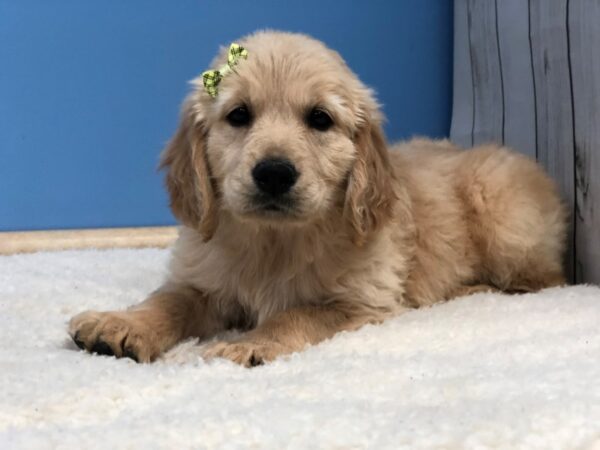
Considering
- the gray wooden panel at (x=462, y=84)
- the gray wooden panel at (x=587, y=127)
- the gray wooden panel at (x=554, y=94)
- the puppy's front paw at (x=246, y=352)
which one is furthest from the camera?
→ the gray wooden panel at (x=462, y=84)

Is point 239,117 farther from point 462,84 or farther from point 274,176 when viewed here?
point 462,84

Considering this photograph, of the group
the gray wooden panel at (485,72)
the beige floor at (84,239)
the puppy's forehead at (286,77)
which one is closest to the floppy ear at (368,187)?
the puppy's forehead at (286,77)

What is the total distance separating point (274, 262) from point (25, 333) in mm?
607

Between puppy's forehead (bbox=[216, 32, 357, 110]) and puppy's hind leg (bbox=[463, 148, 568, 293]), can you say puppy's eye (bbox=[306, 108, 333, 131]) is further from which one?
puppy's hind leg (bbox=[463, 148, 568, 293])

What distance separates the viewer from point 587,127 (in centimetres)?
210

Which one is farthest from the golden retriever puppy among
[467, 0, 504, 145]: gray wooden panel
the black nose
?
[467, 0, 504, 145]: gray wooden panel

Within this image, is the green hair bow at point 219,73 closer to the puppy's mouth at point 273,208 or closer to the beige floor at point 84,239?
the puppy's mouth at point 273,208

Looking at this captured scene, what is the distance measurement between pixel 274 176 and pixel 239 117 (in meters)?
0.27

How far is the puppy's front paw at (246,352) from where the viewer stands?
1.37 meters

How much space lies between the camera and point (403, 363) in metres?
1.28

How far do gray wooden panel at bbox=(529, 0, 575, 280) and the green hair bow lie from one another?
Answer: 1118mm

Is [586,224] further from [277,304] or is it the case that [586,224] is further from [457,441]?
[457,441]

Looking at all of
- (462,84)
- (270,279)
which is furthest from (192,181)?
(462,84)

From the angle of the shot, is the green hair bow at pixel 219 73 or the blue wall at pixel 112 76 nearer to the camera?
the green hair bow at pixel 219 73
